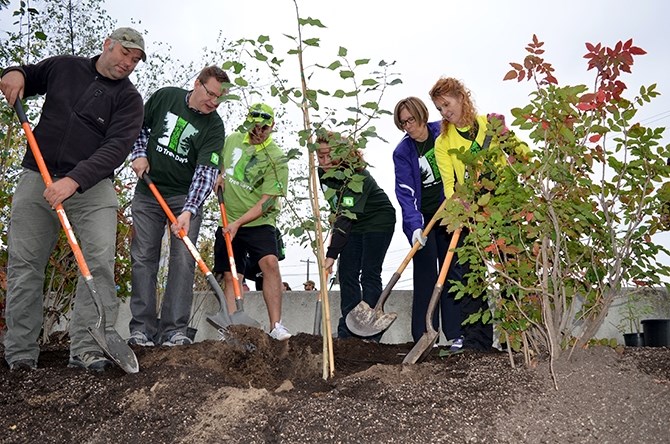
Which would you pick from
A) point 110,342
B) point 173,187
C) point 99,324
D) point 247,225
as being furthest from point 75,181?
point 247,225

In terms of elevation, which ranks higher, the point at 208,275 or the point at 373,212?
the point at 373,212

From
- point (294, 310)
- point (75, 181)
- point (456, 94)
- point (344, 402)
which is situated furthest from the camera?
point (294, 310)

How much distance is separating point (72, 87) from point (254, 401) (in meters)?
2.21

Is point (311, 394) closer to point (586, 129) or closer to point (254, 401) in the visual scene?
point (254, 401)

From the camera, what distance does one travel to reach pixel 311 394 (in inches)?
109

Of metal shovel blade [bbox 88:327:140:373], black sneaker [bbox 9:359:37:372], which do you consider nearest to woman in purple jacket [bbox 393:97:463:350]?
metal shovel blade [bbox 88:327:140:373]

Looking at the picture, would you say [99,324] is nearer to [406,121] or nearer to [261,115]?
[261,115]

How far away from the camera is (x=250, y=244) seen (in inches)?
199

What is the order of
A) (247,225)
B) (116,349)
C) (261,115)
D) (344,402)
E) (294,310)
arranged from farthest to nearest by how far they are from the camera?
1. (294,310)
2. (247,225)
3. (116,349)
4. (261,115)
5. (344,402)

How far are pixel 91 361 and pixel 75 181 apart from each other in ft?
3.02

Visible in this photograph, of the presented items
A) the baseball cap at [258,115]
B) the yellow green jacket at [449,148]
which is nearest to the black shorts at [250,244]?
the yellow green jacket at [449,148]

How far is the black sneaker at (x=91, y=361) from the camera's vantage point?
11.6ft

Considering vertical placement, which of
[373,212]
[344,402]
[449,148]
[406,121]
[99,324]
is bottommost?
[344,402]

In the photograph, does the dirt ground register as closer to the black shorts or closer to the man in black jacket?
the man in black jacket
